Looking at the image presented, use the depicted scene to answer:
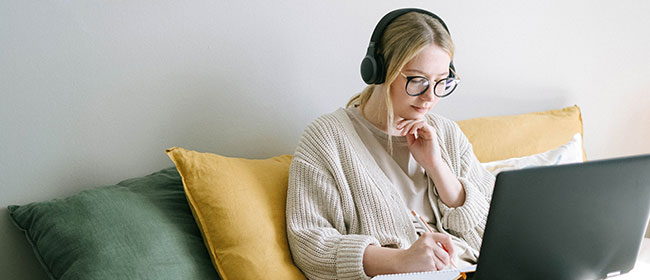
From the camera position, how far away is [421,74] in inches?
60.6

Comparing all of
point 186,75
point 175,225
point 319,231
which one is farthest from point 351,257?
point 186,75

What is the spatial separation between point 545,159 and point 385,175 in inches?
31.8

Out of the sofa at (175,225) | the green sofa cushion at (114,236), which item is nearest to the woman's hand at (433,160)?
the sofa at (175,225)

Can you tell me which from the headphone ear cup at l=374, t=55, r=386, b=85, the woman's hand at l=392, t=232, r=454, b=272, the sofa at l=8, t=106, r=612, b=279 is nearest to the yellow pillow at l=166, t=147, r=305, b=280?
the sofa at l=8, t=106, r=612, b=279

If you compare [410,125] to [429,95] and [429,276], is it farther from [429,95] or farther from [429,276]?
[429,276]

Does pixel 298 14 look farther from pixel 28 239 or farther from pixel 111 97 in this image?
pixel 28 239

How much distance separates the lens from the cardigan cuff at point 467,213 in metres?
1.59

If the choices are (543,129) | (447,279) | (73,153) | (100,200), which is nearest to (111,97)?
(73,153)

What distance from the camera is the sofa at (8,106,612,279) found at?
1298 millimetres

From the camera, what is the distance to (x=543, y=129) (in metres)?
2.32

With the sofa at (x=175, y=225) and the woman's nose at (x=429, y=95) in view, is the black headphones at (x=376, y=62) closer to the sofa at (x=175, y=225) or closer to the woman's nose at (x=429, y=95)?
the woman's nose at (x=429, y=95)

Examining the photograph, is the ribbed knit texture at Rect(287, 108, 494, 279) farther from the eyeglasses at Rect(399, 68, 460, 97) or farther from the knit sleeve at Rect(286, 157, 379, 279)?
the eyeglasses at Rect(399, 68, 460, 97)

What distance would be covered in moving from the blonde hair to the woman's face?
0.02 metres

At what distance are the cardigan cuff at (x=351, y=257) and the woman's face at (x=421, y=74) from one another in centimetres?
37
